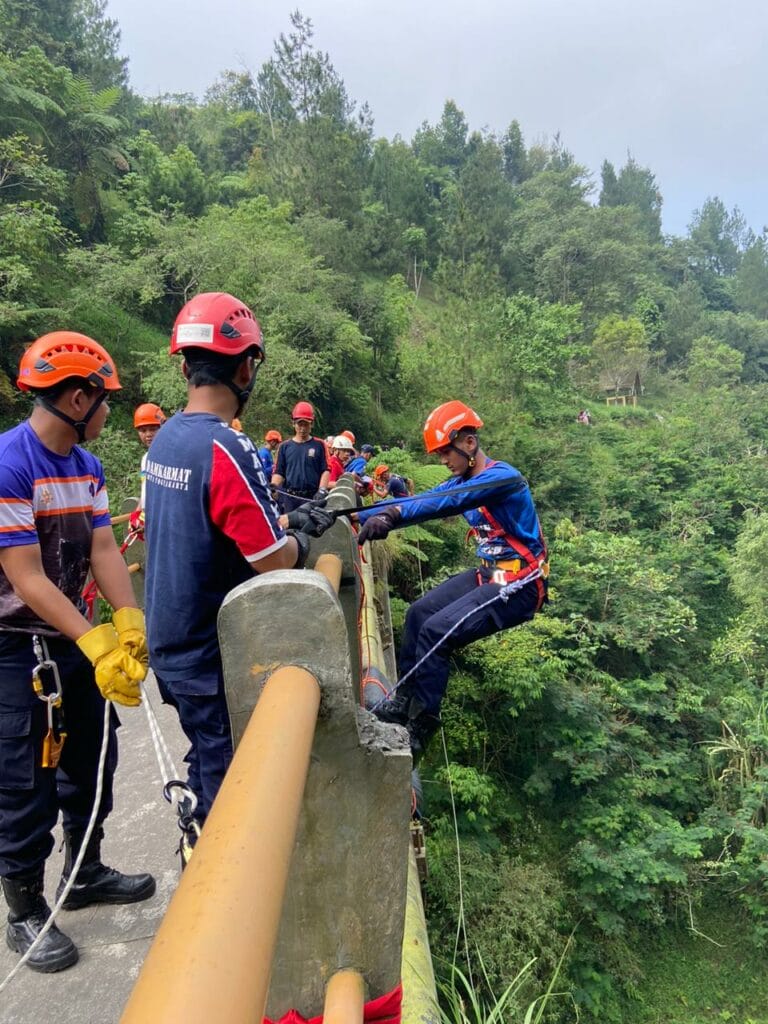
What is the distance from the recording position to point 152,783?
3.86 m

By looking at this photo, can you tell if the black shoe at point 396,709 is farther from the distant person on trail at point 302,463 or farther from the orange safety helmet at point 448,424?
the distant person on trail at point 302,463

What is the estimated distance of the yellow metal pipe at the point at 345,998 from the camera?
3.64ft

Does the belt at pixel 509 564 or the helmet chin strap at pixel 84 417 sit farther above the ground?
the helmet chin strap at pixel 84 417

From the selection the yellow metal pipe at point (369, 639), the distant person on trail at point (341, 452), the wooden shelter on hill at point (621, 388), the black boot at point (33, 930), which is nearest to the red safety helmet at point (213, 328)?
the black boot at point (33, 930)

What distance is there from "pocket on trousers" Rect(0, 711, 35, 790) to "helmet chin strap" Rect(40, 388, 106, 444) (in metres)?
0.97

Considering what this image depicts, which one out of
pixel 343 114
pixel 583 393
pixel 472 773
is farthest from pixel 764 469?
pixel 343 114

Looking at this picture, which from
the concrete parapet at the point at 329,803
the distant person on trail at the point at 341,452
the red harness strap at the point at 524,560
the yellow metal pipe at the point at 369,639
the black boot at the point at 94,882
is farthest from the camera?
the distant person on trail at the point at 341,452

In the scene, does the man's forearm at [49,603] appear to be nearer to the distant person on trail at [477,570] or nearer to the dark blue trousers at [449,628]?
the distant person on trail at [477,570]

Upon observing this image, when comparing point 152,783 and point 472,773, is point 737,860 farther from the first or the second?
point 152,783

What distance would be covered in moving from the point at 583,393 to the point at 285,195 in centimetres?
2025

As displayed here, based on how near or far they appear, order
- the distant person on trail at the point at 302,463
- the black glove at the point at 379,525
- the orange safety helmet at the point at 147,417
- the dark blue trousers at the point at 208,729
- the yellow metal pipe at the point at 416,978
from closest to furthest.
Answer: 1. the dark blue trousers at the point at 208,729
2. the yellow metal pipe at the point at 416,978
3. the black glove at the point at 379,525
4. the orange safety helmet at the point at 147,417
5. the distant person on trail at the point at 302,463

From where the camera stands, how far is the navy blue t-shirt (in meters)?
7.95

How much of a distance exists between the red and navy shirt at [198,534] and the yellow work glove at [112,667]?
8.4 inches

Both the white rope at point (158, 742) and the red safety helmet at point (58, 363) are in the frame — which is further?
the red safety helmet at point (58, 363)
